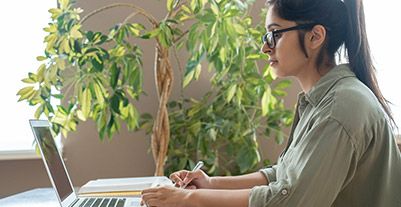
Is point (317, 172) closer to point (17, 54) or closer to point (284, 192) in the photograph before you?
point (284, 192)

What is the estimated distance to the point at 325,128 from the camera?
86cm

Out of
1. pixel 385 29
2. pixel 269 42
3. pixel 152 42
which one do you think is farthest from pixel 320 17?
pixel 385 29

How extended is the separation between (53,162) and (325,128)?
30.7 inches

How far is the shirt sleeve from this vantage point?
2.70ft

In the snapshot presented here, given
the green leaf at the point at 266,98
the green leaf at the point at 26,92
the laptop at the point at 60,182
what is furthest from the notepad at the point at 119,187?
the green leaf at the point at 266,98

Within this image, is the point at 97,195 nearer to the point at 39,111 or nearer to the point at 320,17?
the point at 39,111

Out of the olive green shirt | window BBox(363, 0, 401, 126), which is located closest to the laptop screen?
the olive green shirt

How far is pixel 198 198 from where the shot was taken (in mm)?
927

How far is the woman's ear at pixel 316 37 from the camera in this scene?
103 centimetres

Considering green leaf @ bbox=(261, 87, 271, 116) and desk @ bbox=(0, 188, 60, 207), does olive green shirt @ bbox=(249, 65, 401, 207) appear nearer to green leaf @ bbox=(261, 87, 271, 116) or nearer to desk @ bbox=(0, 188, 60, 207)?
desk @ bbox=(0, 188, 60, 207)

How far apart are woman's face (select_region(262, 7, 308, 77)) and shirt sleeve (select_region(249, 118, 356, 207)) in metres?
0.26

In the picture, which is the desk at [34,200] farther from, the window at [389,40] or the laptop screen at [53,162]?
the window at [389,40]

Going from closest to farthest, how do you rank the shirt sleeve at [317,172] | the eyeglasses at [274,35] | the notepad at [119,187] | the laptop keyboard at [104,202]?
1. the shirt sleeve at [317,172]
2. the eyeglasses at [274,35]
3. the laptop keyboard at [104,202]
4. the notepad at [119,187]

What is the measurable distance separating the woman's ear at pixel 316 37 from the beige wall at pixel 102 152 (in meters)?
1.34
